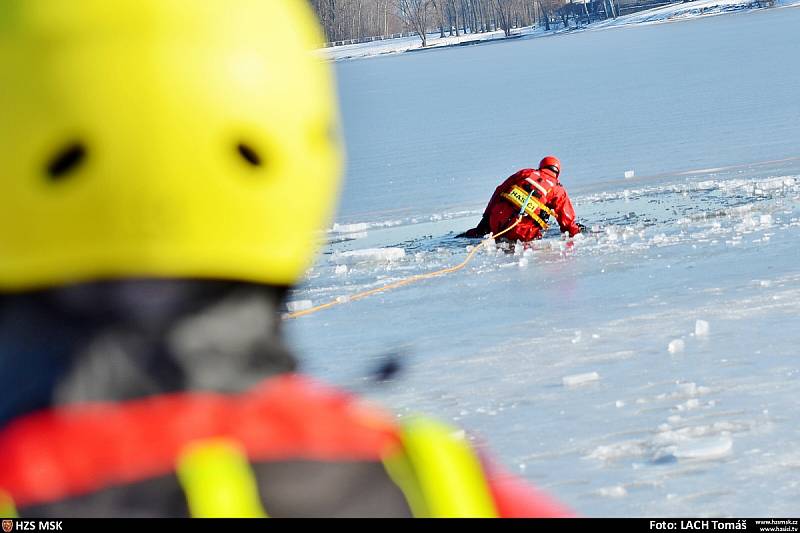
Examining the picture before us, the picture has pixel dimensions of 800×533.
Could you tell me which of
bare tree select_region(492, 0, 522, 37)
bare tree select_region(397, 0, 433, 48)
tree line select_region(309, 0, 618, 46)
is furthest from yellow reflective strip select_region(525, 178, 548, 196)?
bare tree select_region(397, 0, 433, 48)

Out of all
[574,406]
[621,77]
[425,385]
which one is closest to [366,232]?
[425,385]

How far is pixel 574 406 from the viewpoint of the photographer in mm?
5102

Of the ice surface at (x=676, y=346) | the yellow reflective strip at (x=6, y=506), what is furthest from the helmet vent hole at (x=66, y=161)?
the ice surface at (x=676, y=346)

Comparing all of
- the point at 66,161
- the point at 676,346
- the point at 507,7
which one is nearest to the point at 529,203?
the point at 676,346

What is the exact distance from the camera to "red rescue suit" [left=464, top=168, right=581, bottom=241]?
962 cm

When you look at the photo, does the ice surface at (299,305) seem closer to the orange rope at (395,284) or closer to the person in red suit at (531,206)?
the orange rope at (395,284)

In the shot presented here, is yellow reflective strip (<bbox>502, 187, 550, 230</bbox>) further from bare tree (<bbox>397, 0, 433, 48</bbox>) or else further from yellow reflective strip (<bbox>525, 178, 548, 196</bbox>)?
→ bare tree (<bbox>397, 0, 433, 48</bbox>)

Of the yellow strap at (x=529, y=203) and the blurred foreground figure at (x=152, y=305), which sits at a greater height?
the blurred foreground figure at (x=152, y=305)

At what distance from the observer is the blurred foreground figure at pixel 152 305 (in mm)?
931

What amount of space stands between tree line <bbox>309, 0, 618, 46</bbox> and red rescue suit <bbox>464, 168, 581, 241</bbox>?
68.1 m

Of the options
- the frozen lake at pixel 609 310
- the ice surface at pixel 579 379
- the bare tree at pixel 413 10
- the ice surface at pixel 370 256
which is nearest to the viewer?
the frozen lake at pixel 609 310

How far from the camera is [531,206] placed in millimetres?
9641

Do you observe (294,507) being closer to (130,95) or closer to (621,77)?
(130,95)

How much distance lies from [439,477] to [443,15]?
114481 mm
